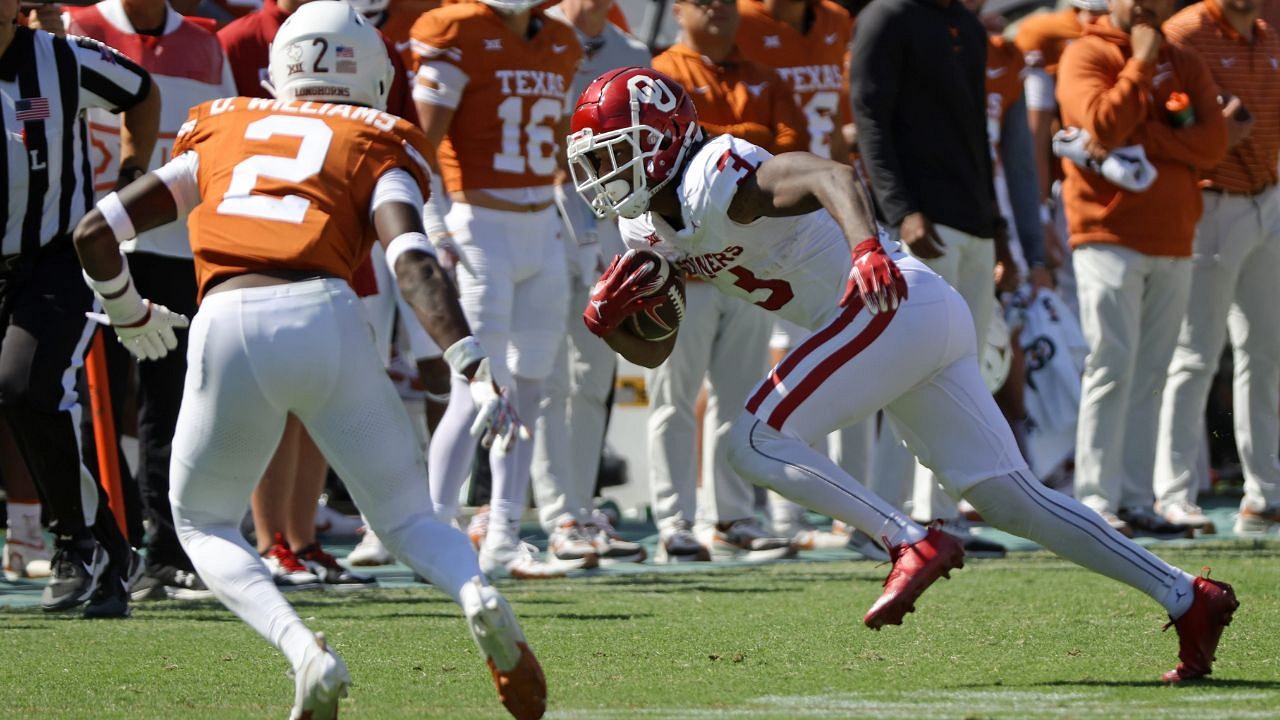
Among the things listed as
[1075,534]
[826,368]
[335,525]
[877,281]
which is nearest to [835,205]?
[877,281]

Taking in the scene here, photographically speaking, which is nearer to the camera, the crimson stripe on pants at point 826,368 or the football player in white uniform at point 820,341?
the football player in white uniform at point 820,341

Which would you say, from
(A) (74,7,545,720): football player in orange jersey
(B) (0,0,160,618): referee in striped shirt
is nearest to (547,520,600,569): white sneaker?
(B) (0,0,160,618): referee in striped shirt

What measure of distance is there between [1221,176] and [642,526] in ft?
11.3

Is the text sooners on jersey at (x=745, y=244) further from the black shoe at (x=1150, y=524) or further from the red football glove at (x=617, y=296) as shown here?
the black shoe at (x=1150, y=524)

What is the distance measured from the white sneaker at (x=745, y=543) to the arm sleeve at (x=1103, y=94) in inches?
86.6

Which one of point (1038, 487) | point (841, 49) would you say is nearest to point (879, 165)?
point (841, 49)

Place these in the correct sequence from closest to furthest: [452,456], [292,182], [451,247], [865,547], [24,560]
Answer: [292,182], [452,456], [451,247], [24,560], [865,547]

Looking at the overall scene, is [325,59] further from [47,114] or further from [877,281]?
[47,114]

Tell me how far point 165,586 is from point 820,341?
3.10m

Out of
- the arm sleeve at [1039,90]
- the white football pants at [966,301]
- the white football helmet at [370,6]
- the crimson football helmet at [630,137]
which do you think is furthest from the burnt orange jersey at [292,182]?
the arm sleeve at [1039,90]

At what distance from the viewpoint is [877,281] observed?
169 inches

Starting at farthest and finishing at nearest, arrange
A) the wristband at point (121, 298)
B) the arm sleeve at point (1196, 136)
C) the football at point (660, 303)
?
1. the arm sleeve at point (1196, 136)
2. the football at point (660, 303)
3. the wristband at point (121, 298)

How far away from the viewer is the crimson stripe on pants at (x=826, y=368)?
483cm

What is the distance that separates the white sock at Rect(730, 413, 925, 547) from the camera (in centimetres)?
473
